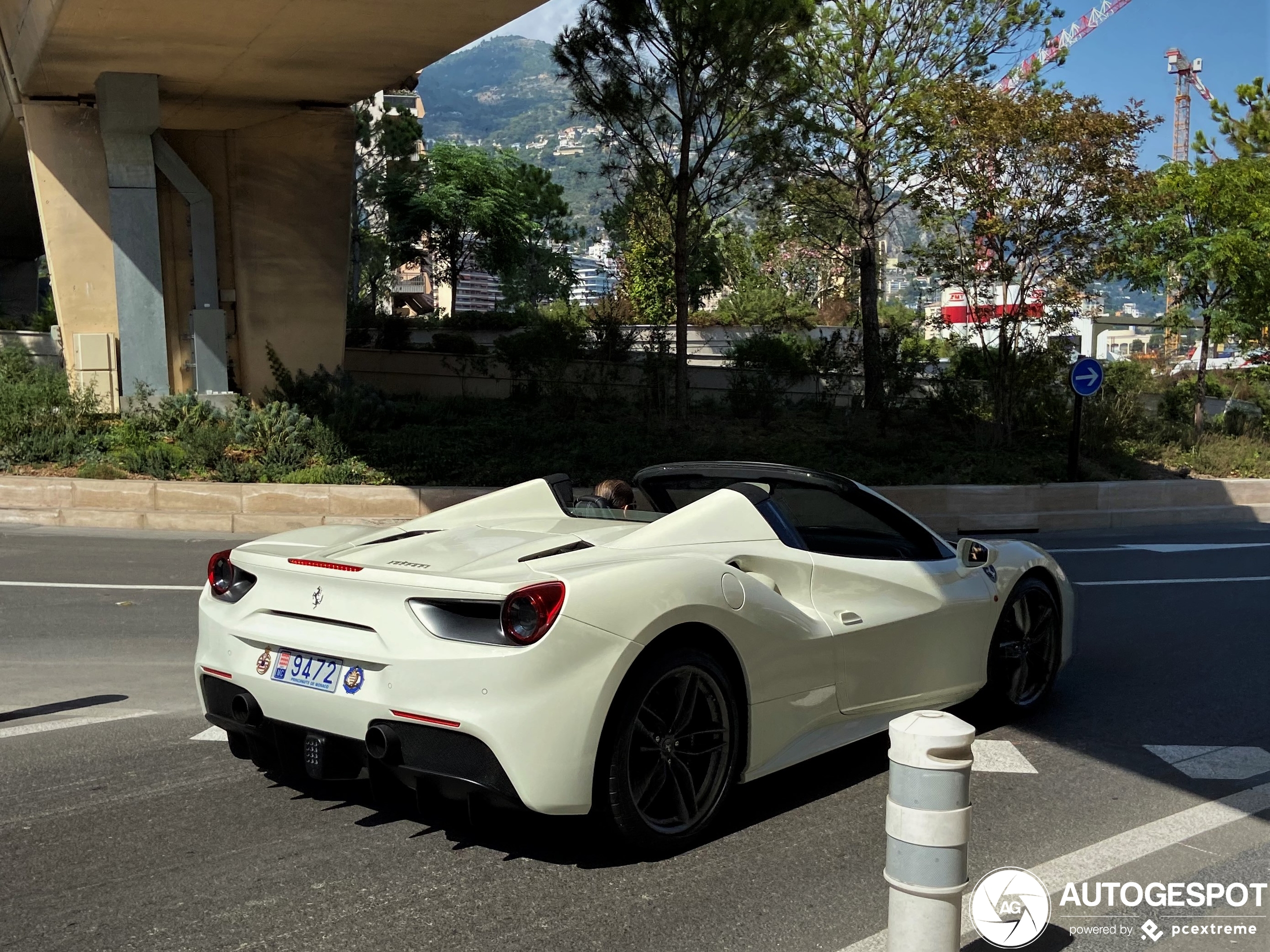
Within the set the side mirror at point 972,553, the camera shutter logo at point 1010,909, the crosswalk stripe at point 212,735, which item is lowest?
the crosswalk stripe at point 212,735

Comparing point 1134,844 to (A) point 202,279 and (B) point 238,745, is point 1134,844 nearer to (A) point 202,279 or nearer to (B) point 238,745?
(B) point 238,745

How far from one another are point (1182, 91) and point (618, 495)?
160 m

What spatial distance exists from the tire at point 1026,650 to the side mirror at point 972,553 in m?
0.36

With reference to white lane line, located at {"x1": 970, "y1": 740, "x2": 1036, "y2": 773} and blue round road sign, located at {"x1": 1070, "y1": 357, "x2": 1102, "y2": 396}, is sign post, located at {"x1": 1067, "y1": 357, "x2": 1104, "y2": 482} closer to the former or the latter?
blue round road sign, located at {"x1": 1070, "y1": 357, "x2": 1102, "y2": 396}

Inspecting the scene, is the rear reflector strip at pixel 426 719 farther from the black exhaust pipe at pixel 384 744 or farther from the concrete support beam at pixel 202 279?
the concrete support beam at pixel 202 279

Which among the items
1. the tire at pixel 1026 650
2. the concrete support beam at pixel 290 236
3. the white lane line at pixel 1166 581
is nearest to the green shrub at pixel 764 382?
the concrete support beam at pixel 290 236

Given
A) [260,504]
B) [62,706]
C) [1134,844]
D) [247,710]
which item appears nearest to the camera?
[247,710]

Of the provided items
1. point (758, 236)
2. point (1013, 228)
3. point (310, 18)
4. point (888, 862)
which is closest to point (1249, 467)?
point (1013, 228)

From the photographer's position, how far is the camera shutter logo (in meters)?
3.57

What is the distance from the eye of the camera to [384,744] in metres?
3.90

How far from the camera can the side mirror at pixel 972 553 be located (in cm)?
557

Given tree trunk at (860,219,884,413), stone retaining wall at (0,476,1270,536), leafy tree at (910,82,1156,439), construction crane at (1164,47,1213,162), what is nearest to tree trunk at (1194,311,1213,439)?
leafy tree at (910,82,1156,439)

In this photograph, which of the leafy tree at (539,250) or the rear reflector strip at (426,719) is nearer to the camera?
the rear reflector strip at (426,719)

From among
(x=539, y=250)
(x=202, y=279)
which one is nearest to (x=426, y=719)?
(x=202, y=279)
